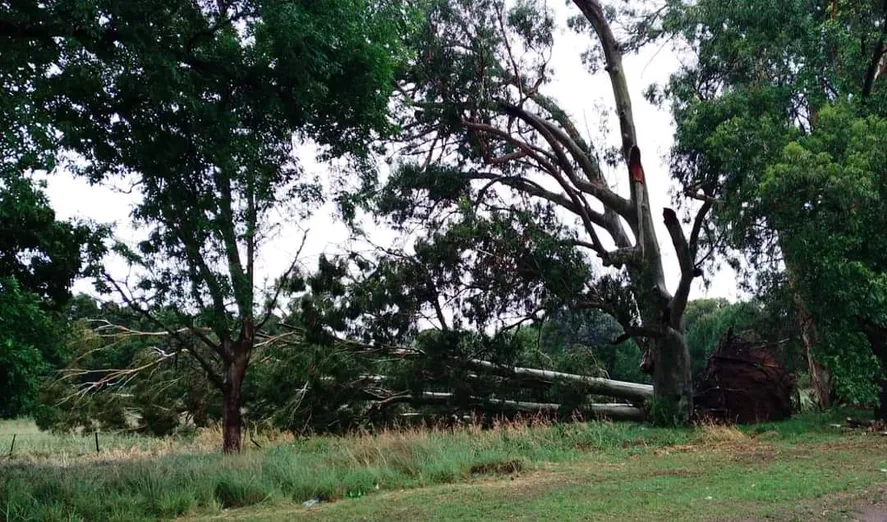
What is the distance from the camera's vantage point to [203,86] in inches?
319

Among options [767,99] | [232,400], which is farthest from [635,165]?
[232,400]

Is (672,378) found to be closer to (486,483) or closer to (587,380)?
(587,380)

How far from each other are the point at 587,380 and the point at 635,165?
6.25 meters

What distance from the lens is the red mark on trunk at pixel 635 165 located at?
19.2 meters

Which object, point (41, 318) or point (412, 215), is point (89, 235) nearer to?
point (41, 318)

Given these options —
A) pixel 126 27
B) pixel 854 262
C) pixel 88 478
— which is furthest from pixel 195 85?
pixel 854 262

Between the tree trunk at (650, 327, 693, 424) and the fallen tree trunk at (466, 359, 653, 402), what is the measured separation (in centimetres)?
210

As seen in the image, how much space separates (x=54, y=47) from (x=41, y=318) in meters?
5.20

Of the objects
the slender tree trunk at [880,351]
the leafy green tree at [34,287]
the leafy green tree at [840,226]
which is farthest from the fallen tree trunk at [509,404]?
the leafy green tree at [34,287]

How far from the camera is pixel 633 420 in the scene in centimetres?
2188

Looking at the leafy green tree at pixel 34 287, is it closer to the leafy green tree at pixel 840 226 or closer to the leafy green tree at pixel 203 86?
the leafy green tree at pixel 203 86

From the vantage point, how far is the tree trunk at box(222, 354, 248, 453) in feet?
49.2

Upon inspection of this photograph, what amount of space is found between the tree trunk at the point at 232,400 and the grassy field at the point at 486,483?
249cm

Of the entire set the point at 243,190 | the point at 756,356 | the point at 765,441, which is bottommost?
the point at 765,441
